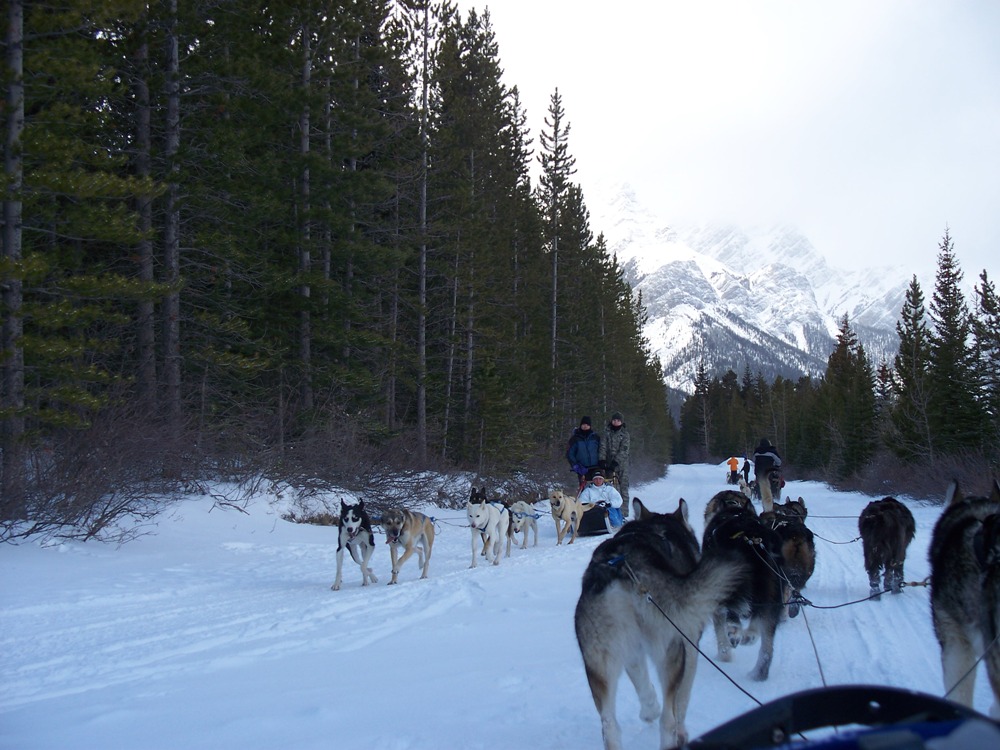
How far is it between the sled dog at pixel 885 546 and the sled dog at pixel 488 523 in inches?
208

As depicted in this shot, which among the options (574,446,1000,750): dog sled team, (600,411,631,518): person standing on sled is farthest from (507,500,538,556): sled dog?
(574,446,1000,750): dog sled team

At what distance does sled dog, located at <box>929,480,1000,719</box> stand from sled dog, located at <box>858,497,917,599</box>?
11.4 ft

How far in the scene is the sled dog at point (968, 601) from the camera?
11.8ft

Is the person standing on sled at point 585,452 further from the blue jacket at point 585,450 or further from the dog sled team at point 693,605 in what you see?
the dog sled team at point 693,605

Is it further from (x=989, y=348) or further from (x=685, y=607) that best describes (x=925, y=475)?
(x=685, y=607)

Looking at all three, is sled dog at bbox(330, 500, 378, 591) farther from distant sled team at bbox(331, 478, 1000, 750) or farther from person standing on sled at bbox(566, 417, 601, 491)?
person standing on sled at bbox(566, 417, 601, 491)

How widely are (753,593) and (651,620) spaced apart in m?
2.00

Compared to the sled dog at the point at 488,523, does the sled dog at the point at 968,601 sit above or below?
above

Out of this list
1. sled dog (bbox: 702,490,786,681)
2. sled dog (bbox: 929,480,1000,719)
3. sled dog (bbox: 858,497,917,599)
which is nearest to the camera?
sled dog (bbox: 929,480,1000,719)

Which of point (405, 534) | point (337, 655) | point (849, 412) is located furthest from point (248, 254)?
point (849, 412)

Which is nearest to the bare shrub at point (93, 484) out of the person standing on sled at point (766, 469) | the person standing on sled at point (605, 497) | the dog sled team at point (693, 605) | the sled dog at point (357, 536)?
the sled dog at point (357, 536)

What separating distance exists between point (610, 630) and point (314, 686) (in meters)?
2.35

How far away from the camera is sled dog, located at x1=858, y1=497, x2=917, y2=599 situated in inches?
288

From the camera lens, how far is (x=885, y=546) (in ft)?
24.0
